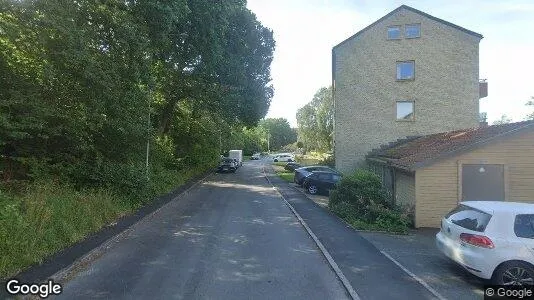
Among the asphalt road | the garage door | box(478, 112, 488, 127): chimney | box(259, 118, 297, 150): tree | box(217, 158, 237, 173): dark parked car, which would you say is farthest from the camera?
box(259, 118, 297, 150): tree

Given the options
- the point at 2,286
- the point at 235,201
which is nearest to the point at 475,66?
the point at 235,201

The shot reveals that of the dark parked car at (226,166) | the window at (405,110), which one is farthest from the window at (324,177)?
the dark parked car at (226,166)

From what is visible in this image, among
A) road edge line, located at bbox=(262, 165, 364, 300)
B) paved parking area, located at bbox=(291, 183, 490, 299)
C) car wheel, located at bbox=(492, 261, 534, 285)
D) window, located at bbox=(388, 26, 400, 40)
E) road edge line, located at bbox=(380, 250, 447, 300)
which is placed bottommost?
paved parking area, located at bbox=(291, 183, 490, 299)

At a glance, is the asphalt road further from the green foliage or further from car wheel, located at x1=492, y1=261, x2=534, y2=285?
car wheel, located at x1=492, y1=261, x2=534, y2=285

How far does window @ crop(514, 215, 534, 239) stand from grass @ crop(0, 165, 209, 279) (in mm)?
9232

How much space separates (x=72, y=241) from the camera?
10.4 metres

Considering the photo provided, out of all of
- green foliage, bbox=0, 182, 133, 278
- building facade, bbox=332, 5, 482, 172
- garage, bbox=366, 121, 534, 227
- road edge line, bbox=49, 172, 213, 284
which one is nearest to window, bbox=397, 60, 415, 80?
building facade, bbox=332, 5, 482, 172

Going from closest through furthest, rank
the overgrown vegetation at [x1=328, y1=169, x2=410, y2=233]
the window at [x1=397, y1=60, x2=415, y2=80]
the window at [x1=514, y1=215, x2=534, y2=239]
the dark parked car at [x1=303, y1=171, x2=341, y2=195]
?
the window at [x1=514, y1=215, x2=534, y2=239] → the overgrown vegetation at [x1=328, y1=169, x2=410, y2=233] → the dark parked car at [x1=303, y1=171, x2=341, y2=195] → the window at [x1=397, y1=60, x2=415, y2=80]

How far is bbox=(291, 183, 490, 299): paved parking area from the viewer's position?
26.4 feet

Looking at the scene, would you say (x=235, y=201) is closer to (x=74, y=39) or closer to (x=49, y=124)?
(x=49, y=124)

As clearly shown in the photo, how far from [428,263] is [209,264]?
5.13 metres

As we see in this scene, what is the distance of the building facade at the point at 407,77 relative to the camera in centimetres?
2812

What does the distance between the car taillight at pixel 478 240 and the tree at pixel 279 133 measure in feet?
431

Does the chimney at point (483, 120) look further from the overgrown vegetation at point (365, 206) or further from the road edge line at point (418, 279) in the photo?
the road edge line at point (418, 279)
